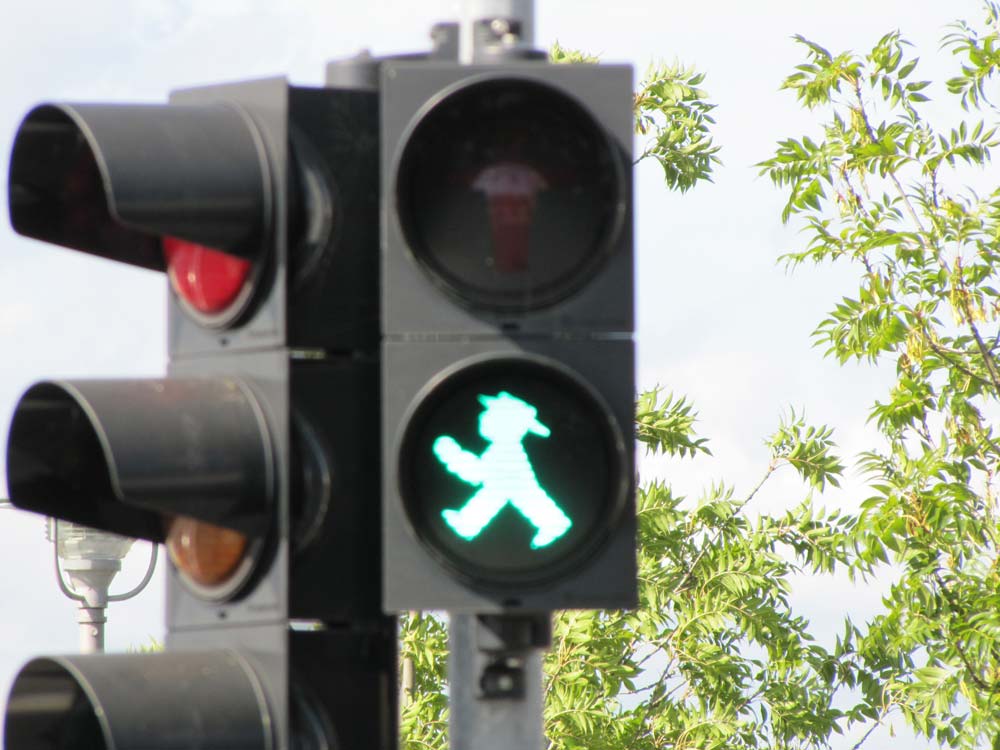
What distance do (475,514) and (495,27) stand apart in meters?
1.17

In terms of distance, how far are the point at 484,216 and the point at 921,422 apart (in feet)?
25.1

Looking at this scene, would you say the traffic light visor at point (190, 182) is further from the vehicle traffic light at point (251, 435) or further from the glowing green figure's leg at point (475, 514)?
the glowing green figure's leg at point (475, 514)

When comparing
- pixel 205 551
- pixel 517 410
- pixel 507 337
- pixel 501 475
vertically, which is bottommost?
pixel 205 551

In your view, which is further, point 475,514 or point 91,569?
point 91,569

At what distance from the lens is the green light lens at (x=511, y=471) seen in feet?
11.9

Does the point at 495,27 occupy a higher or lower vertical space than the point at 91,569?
higher

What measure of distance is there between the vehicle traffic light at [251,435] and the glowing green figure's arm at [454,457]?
29 cm

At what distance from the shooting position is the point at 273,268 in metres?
3.90

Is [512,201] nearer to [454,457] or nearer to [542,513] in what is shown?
[454,457]

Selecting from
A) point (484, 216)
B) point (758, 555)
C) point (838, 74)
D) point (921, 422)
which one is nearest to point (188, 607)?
point (484, 216)

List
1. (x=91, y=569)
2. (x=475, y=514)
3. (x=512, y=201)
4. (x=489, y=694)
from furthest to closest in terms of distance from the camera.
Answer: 1. (x=91, y=569)
2. (x=489, y=694)
3. (x=512, y=201)
4. (x=475, y=514)

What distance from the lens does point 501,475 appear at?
3.65 metres

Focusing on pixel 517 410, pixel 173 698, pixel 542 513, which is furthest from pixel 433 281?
pixel 173 698

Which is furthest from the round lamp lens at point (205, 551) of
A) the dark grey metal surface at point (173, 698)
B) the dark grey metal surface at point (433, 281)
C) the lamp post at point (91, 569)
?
the lamp post at point (91, 569)
